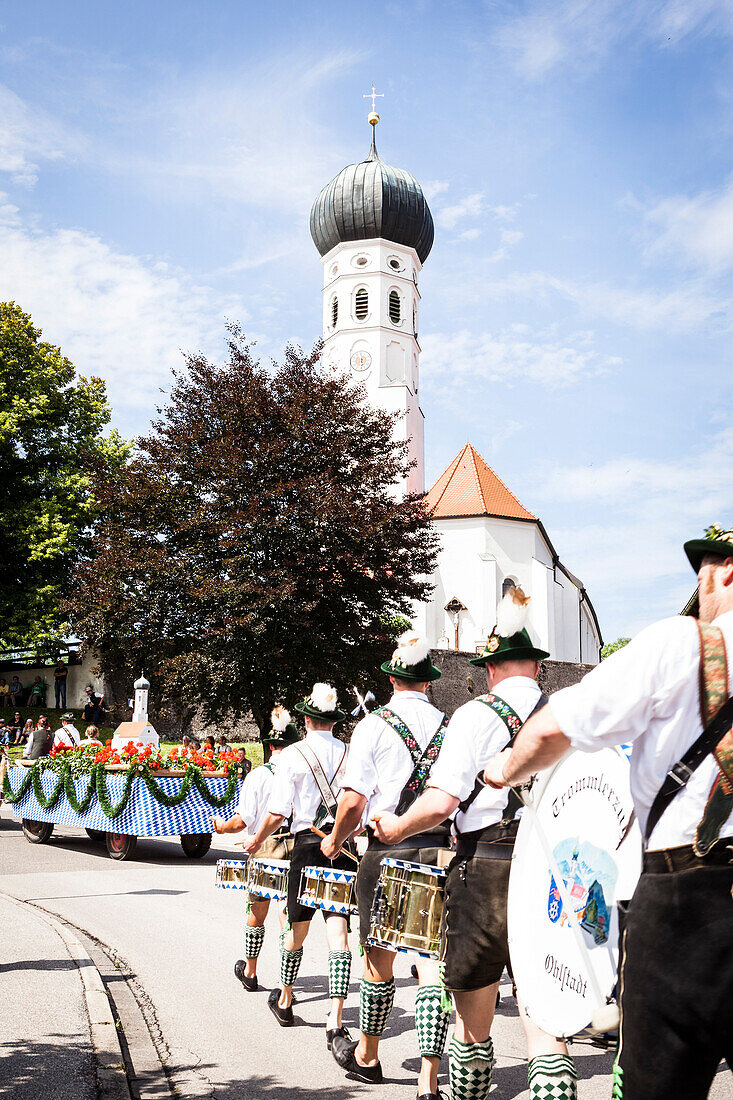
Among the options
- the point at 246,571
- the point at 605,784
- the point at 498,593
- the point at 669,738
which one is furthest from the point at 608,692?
the point at 498,593

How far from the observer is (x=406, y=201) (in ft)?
186

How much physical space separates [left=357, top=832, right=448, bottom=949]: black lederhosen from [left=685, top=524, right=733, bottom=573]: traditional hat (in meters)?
2.42

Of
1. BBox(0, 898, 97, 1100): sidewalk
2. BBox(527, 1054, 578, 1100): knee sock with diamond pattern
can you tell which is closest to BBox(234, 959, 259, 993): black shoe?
BBox(0, 898, 97, 1100): sidewalk

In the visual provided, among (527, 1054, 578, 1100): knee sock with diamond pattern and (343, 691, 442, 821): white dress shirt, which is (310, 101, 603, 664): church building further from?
(527, 1054, 578, 1100): knee sock with diamond pattern

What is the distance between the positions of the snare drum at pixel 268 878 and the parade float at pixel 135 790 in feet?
23.2

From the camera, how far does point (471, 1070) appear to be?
11.8 ft

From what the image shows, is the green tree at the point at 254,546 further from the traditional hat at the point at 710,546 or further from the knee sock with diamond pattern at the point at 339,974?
the traditional hat at the point at 710,546

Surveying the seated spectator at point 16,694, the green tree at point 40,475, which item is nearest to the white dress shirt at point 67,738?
the green tree at point 40,475

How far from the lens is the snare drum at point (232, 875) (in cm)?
696

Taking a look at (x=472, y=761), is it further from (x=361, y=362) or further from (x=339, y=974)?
(x=361, y=362)

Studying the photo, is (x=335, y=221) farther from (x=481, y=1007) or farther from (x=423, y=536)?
(x=481, y=1007)

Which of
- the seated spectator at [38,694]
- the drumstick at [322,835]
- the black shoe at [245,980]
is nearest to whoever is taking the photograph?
the drumstick at [322,835]

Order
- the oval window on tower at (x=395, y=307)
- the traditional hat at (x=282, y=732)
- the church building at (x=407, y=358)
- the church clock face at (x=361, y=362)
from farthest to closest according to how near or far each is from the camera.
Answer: the oval window on tower at (x=395, y=307)
the church clock face at (x=361, y=362)
the church building at (x=407, y=358)
the traditional hat at (x=282, y=732)

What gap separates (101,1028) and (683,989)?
4136 mm
